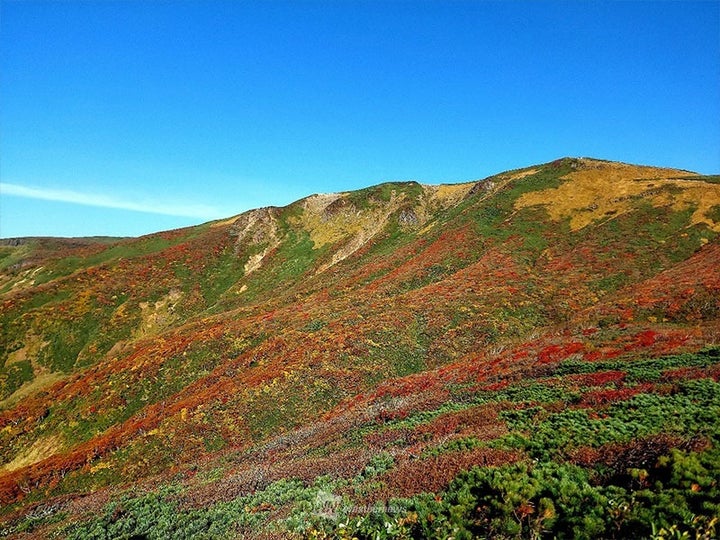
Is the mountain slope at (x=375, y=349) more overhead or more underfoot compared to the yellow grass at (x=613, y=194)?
more underfoot

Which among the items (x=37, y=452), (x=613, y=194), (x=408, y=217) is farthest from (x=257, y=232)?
(x=613, y=194)

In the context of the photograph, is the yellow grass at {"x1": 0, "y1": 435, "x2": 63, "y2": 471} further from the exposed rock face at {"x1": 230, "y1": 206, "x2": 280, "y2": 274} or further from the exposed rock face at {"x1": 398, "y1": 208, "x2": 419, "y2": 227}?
the exposed rock face at {"x1": 398, "y1": 208, "x2": 419, "y2": 227}

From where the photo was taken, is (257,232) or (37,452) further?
(257,232)

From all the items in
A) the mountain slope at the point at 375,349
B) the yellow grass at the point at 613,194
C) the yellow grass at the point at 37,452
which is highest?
the yellow grass at the point at 613,194

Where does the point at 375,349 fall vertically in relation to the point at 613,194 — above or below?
below

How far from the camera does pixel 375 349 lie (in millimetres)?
39000

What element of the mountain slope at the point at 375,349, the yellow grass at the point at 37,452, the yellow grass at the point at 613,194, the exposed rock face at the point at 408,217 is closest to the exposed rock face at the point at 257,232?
the mountain slope at the point at 375,349

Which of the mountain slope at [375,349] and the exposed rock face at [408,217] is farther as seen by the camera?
the exposed rock face at [408,217]

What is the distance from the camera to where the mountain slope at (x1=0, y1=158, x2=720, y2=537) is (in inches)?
679

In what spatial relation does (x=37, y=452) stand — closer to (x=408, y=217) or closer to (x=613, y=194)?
(x=408, y=217)

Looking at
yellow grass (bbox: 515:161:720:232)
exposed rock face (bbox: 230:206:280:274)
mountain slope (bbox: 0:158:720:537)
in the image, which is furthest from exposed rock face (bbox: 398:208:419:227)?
exposed rock face (bbox: 230:206:280:274)

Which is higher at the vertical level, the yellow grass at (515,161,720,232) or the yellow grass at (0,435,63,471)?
the yellow grass at (515,161,720,232)

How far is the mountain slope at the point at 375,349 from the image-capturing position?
1723cm

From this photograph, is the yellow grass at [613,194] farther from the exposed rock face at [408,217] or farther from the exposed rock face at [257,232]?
the exposed rock face at [257,232]
